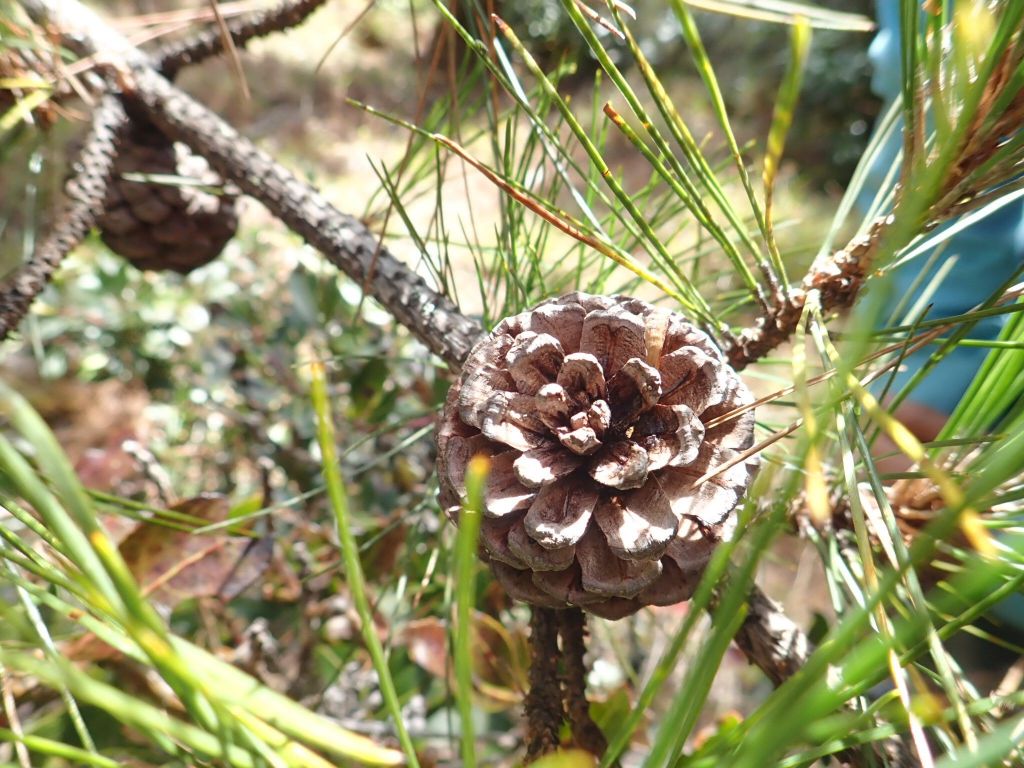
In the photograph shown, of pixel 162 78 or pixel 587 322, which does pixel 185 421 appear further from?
pixel 587 322

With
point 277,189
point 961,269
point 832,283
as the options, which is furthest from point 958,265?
point 277,189

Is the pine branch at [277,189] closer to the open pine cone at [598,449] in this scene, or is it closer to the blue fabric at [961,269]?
the open pine cone at [598,449]

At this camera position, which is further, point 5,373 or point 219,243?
point 5,373

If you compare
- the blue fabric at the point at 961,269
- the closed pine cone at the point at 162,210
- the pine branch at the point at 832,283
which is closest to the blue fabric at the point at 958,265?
the blue fabric at the point at 961,269

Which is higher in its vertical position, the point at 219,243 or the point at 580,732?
the point at 219,243

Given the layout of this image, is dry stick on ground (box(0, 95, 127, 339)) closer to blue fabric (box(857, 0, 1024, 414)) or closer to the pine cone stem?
the pine cone stem

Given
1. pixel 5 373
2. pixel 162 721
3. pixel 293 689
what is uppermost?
pixel 5 373

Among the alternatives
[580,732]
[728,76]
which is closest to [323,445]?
[580,732]

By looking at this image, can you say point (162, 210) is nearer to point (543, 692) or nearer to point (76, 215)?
point (76, 215)
